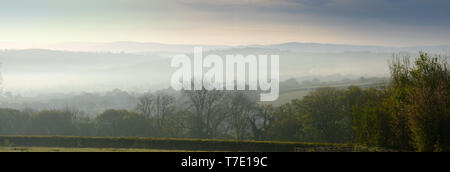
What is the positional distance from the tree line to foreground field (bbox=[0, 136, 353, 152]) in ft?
22.8

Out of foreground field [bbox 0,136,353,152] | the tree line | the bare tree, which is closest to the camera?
the tree line

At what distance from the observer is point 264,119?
54.9 meters

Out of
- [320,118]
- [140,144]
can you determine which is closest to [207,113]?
[320,118]

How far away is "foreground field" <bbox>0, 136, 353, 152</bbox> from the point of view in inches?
1337

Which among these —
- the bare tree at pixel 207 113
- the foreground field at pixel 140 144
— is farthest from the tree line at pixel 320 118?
the foreground field at pixel 140 144

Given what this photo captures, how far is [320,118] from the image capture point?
49344 millimetres

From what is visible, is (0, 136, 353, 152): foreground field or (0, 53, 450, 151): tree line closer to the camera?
(0, 53, 450, 151): tree line

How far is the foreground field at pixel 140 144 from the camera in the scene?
33969 mm

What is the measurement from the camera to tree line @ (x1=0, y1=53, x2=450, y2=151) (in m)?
25.5

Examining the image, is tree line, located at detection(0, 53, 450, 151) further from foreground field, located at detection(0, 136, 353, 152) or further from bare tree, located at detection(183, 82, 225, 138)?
foreground field, located at detection(0, 136, 353, 152)

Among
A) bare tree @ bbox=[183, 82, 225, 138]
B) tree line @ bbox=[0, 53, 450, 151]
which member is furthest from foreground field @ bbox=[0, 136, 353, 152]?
bare tree @ bbox=[183, 82, 225, 138]

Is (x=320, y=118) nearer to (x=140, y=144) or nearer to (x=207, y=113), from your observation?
(x=207, y=113)

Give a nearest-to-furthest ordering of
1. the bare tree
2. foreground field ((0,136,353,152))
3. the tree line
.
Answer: the tree line
foreground field ((0,136,353,152))
the bare tree

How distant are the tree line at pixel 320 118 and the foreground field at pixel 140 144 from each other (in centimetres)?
694
